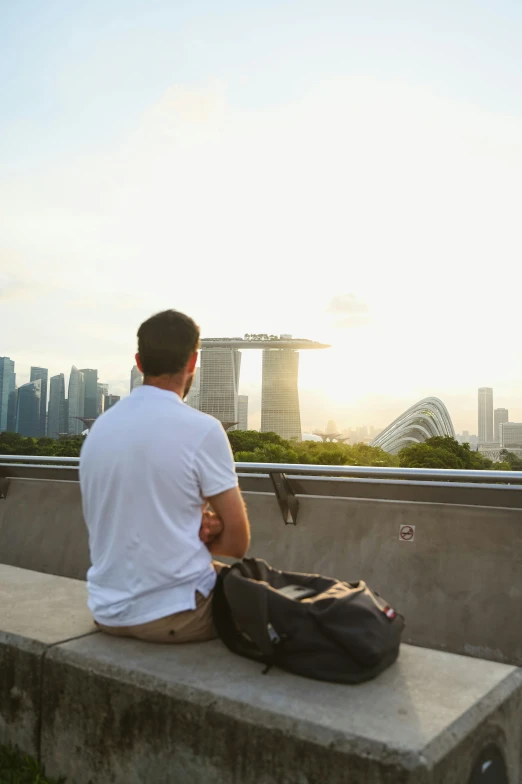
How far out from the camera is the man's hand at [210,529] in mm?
3482

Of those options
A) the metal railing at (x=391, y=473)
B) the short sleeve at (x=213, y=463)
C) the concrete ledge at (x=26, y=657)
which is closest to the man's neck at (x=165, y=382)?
the short sleeve at (x=213, y=463)

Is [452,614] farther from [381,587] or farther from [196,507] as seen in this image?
[196,507]

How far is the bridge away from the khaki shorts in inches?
2.4

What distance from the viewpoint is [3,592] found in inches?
189

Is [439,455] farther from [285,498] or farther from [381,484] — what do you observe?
[381,484]

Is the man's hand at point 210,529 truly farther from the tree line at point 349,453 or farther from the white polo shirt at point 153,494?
the tree line at point 349,453

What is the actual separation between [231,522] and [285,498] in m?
3.14

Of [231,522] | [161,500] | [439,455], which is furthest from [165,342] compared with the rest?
[439,455]

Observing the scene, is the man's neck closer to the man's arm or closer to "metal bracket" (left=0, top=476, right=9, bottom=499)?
the man's arm

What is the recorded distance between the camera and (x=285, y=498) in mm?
6500

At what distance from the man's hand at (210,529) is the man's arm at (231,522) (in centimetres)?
2

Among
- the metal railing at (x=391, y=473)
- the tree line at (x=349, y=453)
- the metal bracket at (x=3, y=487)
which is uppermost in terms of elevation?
the metal railing at (x=391, y=473)

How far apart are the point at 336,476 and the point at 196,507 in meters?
2.95

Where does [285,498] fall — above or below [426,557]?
above
